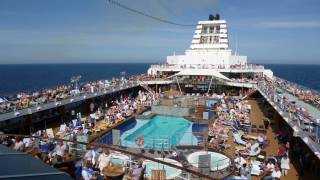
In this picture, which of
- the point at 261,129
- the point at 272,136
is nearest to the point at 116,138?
the point at 261,129

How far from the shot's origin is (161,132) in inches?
701

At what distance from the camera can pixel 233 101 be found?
957 inches

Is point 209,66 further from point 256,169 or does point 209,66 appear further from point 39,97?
point 256,169

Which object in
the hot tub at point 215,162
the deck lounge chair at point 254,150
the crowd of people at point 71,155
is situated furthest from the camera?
the deck lounge chair at point 254,150

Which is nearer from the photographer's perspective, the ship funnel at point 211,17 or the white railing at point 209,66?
the white railing at point 209,66

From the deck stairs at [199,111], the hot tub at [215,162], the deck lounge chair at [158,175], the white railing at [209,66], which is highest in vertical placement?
the white railing at [209,66]

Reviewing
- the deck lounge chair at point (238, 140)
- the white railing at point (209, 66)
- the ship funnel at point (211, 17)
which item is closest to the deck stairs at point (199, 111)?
the deck lounge chair at point (238, 140)

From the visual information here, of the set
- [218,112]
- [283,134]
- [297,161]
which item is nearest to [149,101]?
[218,112]

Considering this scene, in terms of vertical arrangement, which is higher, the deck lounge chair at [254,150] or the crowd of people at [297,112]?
the crowd of people at [297,112]

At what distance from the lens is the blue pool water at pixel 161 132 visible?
15.0 meters

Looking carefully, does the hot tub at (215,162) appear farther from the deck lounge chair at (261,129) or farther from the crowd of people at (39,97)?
the crowd of people at (39,97)

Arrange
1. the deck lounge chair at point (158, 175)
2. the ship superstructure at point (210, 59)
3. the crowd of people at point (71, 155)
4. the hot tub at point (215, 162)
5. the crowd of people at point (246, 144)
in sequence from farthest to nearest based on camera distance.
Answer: the ship superstructure at point (210, 59) < the crowd of people at point (246, 144) < the hot tub at point (215, 162) < the deck lounge chair at point (158, 175) < the crowd of people at point (71, 155)

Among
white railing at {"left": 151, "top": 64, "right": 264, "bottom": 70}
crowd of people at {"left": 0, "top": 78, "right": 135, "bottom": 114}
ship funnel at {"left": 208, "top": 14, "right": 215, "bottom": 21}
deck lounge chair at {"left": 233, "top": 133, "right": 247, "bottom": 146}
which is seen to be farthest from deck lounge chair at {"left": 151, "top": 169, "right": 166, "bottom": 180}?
ship funnel at {"left": 208, "top": 14, "right": 215, "bottom": 21}

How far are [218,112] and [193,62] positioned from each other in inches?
560
